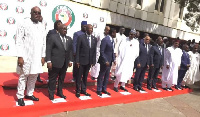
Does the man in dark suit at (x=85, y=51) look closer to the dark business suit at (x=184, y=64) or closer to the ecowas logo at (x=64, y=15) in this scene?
the dark business suit at (x=184, y=64)

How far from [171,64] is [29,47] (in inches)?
194

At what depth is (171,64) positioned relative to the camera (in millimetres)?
6516

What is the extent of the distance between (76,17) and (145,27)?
Result: 6531mm

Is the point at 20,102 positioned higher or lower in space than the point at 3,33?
lower

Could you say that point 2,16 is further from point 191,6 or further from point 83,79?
point 191,6

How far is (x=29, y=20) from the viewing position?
11.2 feet

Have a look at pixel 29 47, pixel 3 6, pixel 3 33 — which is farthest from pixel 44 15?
pixel 29 47

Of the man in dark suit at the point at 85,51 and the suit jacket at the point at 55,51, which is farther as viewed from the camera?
the man in dark suit at the point at 85,51

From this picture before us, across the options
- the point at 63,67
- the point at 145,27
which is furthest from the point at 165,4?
the point at 63,67

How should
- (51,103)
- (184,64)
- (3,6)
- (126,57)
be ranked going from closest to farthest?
(51,103)
(126,57)
(184,64)
(3,6)

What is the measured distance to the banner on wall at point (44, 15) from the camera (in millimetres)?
7008

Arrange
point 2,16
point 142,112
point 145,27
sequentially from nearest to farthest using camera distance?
point 142,112 < point 2,16 < point 145,27

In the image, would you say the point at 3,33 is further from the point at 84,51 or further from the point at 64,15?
the point at 84,51

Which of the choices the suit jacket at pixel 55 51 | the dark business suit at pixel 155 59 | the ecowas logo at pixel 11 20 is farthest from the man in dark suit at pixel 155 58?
the ecowas logo at pixel 11 20
